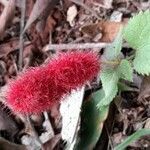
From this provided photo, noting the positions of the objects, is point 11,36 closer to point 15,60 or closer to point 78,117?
point 15,60

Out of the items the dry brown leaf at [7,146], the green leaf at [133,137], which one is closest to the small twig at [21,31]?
the dry brown leaf at [7,146]

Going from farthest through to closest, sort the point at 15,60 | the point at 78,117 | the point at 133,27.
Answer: the point at 15,60 → the point at 78,117 → the point at 133,27

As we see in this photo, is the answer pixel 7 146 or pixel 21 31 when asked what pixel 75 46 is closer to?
pixel 21 31

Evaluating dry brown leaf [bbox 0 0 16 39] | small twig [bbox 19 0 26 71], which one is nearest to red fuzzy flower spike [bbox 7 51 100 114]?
small twig [bbox 19 0 26 71]

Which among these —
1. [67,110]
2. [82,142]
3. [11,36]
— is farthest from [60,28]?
[82,142]

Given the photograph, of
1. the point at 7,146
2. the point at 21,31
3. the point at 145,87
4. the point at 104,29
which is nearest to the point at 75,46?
the point at 104,29

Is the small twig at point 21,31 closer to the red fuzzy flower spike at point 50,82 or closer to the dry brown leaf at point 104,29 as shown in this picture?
the dry brown leaf at point 104,29
